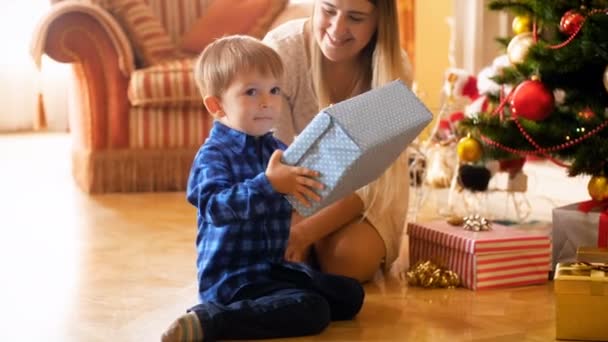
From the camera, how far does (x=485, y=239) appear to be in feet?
7.35

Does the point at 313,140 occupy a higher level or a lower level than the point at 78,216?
higher

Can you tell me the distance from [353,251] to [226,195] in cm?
52

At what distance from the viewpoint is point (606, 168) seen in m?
2.39

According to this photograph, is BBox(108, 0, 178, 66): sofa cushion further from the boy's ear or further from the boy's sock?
the boy's sock

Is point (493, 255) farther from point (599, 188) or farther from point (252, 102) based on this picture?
point (252, 102)

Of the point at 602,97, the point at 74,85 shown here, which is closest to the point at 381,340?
the point at 602,97

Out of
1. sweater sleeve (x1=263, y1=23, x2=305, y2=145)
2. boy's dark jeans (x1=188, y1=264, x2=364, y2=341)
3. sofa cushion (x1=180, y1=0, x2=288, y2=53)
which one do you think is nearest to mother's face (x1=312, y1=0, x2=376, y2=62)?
sweater sleeve (x1=263, y1=23, x2=305, y2=145)

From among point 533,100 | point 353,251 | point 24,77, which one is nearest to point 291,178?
point 353,251

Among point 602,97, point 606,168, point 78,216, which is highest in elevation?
point 602,97

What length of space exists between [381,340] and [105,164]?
2.03 meters

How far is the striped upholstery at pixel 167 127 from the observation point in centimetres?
371

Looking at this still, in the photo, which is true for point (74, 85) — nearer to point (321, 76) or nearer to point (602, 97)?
point (321, 76)

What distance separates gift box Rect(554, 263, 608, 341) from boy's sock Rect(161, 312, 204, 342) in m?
0.65

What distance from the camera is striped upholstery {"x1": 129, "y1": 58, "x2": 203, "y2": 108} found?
11.9 feet
